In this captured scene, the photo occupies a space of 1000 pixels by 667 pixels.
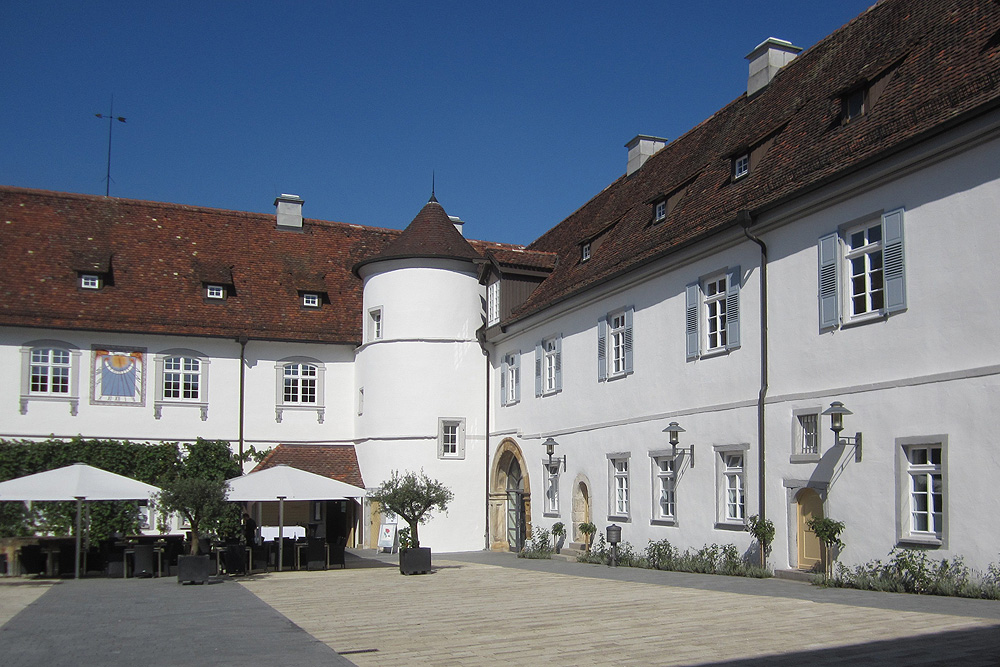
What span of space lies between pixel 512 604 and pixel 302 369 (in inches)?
745

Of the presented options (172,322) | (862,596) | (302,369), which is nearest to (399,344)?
(302,369)

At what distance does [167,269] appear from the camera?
30.4 meters

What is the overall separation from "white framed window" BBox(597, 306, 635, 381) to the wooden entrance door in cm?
612

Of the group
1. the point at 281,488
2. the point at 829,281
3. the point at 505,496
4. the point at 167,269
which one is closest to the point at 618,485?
the point at 281,488

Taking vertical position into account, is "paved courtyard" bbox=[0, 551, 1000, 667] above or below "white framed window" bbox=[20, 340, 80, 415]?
below

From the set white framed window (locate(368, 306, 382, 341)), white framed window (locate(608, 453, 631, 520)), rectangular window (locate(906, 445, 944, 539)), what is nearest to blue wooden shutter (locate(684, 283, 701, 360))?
white framed window (locate(608, 453, 631, 520))

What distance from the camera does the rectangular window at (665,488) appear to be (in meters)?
19.4

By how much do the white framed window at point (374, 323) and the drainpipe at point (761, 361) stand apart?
15.0m

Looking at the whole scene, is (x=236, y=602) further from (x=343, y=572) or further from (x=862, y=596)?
(x=862, y=596)

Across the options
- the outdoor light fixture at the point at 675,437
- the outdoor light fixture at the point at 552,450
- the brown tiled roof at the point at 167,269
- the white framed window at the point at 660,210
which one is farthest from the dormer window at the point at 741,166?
the brown tiled roof at the point at 167,269

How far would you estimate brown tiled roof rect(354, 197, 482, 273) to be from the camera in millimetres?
29078

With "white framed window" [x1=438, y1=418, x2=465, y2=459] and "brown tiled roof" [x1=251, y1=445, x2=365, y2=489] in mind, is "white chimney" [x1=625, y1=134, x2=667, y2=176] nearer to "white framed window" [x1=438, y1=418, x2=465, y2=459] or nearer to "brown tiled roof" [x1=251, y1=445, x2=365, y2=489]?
"white framed window" [x1=438, y1=418, x2=465, y2=459]

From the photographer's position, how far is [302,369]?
101 feet

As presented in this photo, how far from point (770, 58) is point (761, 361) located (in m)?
8.97
